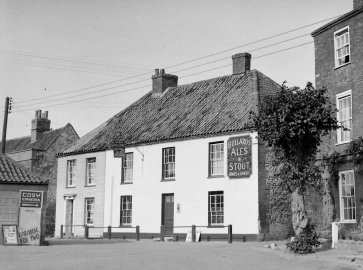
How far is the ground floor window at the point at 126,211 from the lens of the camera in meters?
35.6

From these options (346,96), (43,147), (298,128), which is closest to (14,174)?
(298,128)

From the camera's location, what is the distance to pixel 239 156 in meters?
30.2

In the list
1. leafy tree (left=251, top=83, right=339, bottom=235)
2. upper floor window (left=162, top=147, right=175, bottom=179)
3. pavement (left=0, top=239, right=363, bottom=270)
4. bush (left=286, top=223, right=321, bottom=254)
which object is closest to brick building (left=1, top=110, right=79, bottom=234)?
upper floor window (left=162, top=147, right=175, bottom=179)

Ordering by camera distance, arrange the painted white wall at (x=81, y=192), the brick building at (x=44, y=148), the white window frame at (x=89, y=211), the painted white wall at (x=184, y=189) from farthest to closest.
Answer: the brick building at (x=44, y=148) < the white window frame at (x=89, y=211) < the painted white wall at (x=81, y=192) < the painted white wall at (x=184, y=189)

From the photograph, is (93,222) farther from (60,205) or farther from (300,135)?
(300,135)

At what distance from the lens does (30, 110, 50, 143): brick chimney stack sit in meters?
56.7

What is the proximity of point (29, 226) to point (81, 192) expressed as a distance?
11.6 m

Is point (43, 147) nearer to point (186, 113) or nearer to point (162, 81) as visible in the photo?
point (162, 81)

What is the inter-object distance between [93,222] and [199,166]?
975 cm

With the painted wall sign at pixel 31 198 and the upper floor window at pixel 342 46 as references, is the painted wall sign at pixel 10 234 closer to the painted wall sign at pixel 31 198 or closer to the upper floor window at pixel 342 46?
the painted wall sign at pixel 31 198

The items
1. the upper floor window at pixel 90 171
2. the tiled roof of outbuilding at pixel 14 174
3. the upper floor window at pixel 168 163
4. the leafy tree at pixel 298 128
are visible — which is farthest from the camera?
the upper floor window at pixel 90 171

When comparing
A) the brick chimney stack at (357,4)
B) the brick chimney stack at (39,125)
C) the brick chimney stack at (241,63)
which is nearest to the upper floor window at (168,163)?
the brick chimney stack at (241,63)

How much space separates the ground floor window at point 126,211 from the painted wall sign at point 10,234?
10073 millimetres

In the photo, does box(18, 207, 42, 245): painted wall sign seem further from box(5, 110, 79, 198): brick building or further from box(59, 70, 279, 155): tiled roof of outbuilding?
box(5, 110, 79, 198): brick building
